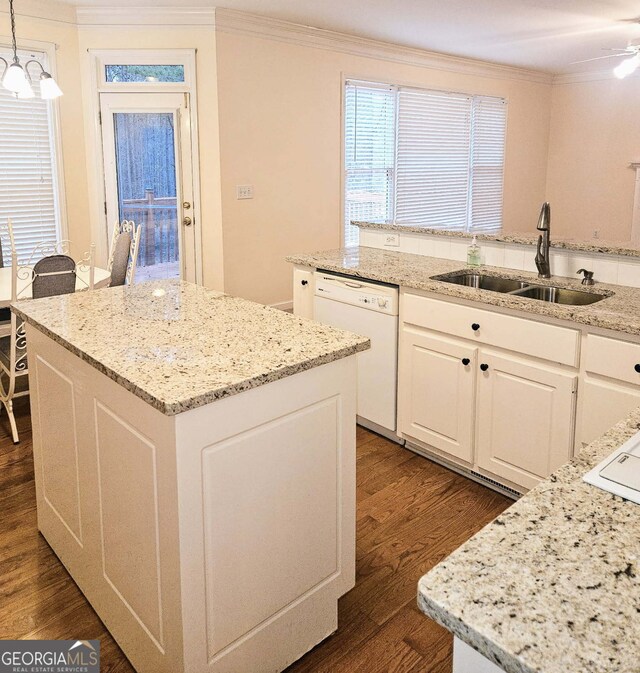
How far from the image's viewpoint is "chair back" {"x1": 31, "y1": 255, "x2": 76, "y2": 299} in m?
3.13

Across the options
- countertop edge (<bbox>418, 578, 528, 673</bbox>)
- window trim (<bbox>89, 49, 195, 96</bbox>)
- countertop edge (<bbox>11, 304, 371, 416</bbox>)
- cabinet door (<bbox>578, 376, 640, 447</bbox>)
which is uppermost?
window trim (<bbox>89, 49, 195, 96</bbox>)

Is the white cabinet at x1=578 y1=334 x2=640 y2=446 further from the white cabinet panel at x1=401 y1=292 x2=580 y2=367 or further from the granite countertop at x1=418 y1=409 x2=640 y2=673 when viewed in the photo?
the granite countertop at x1=418 y1=409 x2=640 y2=673

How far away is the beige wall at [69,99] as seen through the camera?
459cm

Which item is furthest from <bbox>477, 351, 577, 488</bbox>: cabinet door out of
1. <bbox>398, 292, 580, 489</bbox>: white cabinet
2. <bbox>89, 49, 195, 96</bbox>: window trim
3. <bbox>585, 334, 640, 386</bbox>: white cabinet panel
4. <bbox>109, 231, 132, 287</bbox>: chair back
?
<bbox>89, 49, 195, 96</bbox>: window trim

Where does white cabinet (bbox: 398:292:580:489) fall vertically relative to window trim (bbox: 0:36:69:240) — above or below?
below

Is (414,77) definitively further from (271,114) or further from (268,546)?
(268,546)

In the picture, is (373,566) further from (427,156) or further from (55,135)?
(427,156)

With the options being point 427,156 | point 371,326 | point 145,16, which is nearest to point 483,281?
point 371,326

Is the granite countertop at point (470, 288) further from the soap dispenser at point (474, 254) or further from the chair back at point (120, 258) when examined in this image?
the chair back at point (120, 258)

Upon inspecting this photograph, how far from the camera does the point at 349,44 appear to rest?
5738 millimetres

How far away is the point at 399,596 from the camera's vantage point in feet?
7.17

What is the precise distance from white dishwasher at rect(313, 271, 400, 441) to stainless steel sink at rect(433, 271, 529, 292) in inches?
11.9

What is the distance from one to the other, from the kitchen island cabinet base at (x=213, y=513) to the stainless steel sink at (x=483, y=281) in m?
1.48

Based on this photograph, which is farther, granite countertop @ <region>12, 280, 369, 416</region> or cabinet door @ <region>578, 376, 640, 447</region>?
cabinet door @ <region>578, 376, 640, 447</region>
